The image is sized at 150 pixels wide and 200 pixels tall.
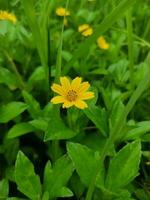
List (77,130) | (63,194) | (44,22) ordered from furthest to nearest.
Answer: (44,22)
(77,130)
(63,194)

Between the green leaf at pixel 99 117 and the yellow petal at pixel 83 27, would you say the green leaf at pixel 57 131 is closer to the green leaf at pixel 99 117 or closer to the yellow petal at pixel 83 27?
the green leaf at pixel 99 117

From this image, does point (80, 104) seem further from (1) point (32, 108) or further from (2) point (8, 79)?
(2) point (8, 79)

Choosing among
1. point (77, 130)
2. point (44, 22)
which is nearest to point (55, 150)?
→ point (77, 130)

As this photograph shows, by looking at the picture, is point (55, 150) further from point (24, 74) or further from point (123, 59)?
point (123, 59)

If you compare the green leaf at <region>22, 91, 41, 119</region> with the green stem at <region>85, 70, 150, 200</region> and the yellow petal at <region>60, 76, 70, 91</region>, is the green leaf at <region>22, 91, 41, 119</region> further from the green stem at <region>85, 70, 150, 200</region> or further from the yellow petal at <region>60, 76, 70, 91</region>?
the green stem at <region>85, 70, 150, 200</region>

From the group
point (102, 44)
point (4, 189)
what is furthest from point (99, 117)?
point (102, 44)

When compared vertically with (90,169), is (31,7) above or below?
above
